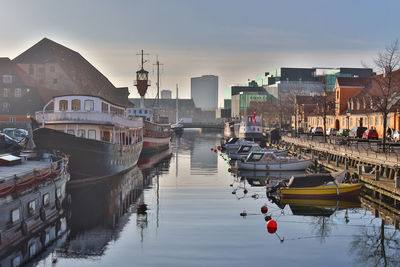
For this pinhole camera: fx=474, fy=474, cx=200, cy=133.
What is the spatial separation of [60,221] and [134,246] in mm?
6781

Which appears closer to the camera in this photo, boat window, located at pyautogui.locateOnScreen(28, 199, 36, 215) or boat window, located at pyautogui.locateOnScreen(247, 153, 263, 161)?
boat window, located at pyautogui.locateOnScreen(28, 199, 36, 215)

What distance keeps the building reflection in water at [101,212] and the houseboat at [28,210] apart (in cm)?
120

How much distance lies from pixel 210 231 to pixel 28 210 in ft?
33.1

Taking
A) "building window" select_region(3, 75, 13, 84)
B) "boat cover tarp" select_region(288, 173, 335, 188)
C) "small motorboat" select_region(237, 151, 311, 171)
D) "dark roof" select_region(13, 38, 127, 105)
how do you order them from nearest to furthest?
"boat cover tarp" select_region(288, 173, 335, 188), "small motorboat" select_region(237, 151, 311, 171), "building window" select_region(3, 75, 13, 84), "dark roof" select_region(13, 38, 127, 105)

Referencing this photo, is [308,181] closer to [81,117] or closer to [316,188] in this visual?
[316,188]

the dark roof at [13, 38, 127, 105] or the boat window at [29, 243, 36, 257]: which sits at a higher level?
the dark roof at [13, 38, 127, 105]

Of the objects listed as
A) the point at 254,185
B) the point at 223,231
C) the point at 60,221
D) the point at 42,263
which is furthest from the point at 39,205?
the point at 254,185

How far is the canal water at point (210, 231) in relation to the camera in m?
22.7

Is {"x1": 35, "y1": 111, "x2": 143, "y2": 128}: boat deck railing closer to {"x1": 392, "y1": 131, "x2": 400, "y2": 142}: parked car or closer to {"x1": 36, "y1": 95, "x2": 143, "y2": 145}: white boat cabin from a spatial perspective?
{"x1": 36, "y1": 95, "x2": 143, "y2": 145}: white boat cabin

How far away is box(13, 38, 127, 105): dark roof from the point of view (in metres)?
114

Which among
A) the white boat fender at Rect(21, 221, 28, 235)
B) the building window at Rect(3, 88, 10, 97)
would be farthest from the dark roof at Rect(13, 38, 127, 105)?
the white boat fender at Rect(21, 221, 28, 235)

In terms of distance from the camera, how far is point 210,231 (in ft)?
89.5

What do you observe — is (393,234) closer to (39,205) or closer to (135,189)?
(39,205)

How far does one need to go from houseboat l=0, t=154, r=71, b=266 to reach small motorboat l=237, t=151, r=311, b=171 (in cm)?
2753
